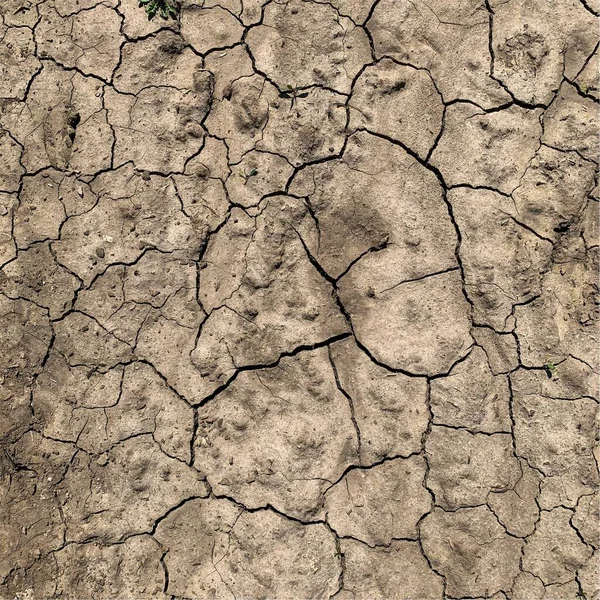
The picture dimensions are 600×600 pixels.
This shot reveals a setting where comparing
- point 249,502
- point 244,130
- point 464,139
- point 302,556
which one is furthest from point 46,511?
point 464,139

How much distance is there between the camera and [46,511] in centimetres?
289

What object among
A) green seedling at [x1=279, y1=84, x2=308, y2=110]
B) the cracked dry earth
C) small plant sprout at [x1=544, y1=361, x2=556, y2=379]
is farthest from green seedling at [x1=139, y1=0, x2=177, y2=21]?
small plant sprout at [x1=544, y1=361, x2=556, y2=379]

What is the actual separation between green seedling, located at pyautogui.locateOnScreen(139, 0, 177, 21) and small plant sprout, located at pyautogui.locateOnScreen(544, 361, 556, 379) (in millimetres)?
2527

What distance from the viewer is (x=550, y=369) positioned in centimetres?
283

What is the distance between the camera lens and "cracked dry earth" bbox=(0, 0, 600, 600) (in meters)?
2.80

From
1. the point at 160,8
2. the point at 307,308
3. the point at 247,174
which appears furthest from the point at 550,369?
the point at 160,8

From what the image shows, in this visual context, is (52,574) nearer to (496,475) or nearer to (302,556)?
(302,556)

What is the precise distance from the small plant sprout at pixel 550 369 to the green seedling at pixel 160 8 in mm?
2527

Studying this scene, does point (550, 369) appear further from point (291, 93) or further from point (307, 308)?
point (291, 93)

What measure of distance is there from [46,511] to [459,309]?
2.21m

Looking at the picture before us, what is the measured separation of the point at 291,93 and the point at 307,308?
3.51 feet

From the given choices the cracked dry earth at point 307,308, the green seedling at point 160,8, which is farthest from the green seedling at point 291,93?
the green seedling at point 160,8

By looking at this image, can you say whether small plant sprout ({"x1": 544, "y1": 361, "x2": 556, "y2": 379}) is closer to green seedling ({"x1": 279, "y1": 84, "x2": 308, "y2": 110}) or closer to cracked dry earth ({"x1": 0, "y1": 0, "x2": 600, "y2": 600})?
cracked dry earth ({"x1": 0, "y1": 0, "x2": 600, "y2": 600})

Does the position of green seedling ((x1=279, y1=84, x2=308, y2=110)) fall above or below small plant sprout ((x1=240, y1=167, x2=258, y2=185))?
above
